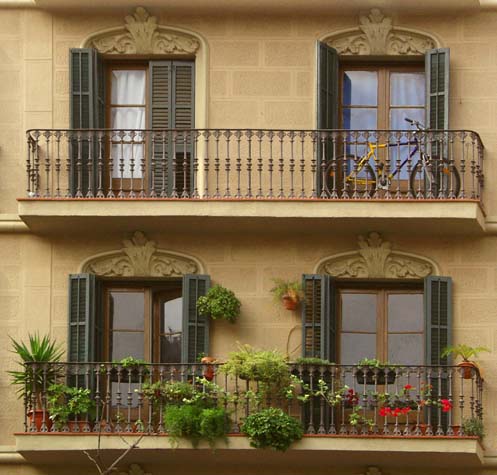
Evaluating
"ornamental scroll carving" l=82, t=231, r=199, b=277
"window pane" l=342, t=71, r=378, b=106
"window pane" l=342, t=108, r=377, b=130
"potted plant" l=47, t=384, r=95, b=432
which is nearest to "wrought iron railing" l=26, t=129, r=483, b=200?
"window pane" l=342, t=108, r=377, b=130

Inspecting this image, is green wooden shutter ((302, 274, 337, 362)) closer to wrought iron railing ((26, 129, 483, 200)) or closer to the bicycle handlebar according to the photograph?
wrought iron railing ((26, 129, 483, 200))

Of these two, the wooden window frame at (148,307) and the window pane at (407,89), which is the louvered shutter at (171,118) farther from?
the window pane at (407,89)

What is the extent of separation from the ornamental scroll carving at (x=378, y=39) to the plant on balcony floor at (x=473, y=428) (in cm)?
525

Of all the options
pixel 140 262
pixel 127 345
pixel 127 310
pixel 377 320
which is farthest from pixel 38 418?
pixel 377 320

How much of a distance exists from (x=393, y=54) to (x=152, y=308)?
486cm

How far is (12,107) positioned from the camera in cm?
3400

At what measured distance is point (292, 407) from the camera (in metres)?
32.8

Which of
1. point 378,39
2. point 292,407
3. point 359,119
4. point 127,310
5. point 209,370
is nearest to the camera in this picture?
point 209,370

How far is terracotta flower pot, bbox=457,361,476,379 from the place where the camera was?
3262cm

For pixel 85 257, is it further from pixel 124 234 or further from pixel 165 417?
pixel 165 417

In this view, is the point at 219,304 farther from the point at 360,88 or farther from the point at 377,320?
the point at 360,88

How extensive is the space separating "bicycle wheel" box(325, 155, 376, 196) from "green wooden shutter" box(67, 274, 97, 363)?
351 cm

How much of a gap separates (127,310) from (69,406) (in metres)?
2.04

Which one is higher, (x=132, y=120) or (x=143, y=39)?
(x=143, y=39)
